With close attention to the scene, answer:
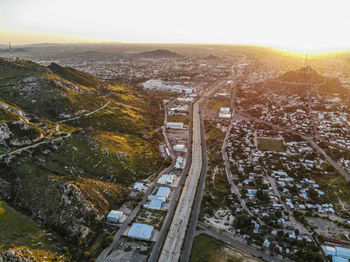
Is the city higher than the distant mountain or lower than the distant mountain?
lower

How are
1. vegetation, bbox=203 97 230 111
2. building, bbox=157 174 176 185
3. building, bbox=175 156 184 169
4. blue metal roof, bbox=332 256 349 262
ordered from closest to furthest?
blue metal roof, bbox=332 256 349 262 < building, bbox=157 174 176 185 < building, bbox=175 156 184 169 < vegetation, bbox=203 97 230 111

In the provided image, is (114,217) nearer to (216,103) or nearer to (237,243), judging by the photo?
(237,243)

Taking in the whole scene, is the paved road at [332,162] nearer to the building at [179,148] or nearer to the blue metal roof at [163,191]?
the building at [179,148]

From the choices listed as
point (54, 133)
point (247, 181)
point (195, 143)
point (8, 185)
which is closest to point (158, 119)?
point (195, 143)

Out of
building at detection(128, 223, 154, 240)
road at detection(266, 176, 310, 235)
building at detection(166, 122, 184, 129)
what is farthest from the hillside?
road at detection(266, 176, 310, 235)

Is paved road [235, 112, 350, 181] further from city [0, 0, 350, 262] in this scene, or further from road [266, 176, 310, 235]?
road [266, 176, 310, 235]

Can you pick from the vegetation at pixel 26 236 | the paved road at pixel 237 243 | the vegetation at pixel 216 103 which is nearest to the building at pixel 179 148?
the paved road at pixel 237 243

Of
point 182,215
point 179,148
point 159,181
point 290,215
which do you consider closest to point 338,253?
point 290,215
